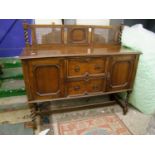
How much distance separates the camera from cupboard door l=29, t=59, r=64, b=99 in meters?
1.40

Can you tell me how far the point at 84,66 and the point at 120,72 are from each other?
1.42 ft

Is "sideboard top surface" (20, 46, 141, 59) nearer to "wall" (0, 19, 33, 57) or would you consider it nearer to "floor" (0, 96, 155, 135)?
"floor" (0, 96, 155, 135)

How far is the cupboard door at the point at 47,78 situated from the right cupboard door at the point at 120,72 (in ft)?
1.71

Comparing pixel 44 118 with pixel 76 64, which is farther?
pixel 44 118

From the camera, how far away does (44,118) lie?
1.89m

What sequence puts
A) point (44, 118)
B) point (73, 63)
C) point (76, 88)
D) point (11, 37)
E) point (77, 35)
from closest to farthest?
1. point (73, 63)
2. point (76, 88)
3. point (77, 35)
4. point (44, 118)
5. point (11, 37)

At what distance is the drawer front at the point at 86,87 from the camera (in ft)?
5.24

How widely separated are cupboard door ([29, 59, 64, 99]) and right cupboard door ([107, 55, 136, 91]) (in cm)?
52

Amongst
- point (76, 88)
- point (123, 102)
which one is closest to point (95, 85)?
point (76, 88)

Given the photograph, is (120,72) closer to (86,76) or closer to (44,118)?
(86,76)

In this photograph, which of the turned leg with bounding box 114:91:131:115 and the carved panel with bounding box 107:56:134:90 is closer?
the carved panel with bounding box 107:56:134:90

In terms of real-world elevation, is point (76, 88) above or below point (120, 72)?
below

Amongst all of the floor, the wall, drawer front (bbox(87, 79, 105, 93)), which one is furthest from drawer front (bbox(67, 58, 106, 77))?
the wall
